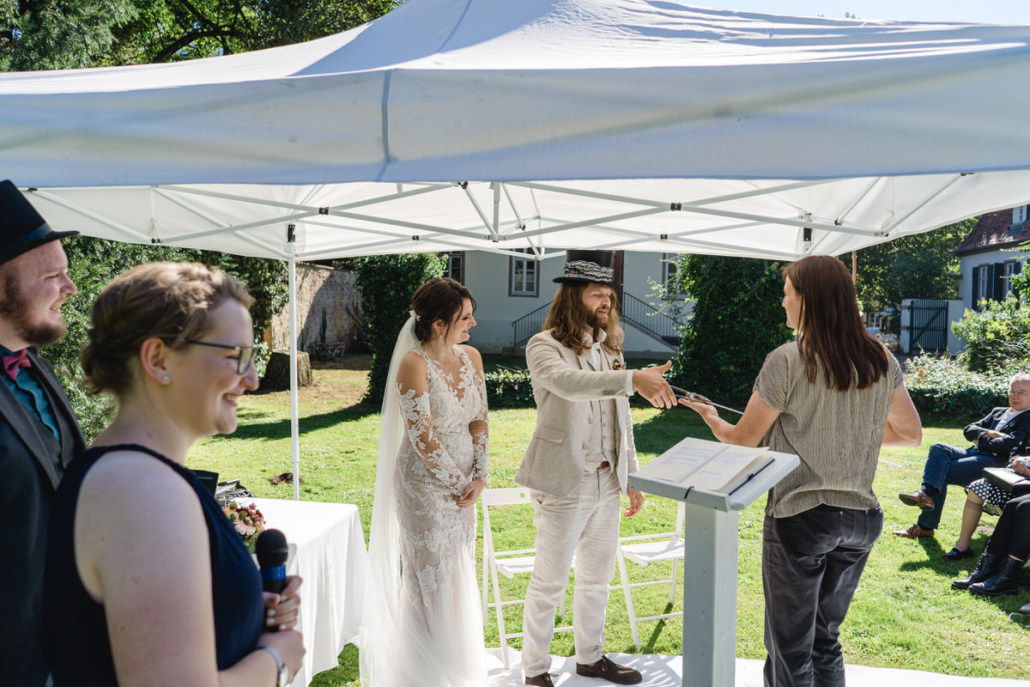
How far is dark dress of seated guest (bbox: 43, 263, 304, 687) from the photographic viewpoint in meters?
1.06

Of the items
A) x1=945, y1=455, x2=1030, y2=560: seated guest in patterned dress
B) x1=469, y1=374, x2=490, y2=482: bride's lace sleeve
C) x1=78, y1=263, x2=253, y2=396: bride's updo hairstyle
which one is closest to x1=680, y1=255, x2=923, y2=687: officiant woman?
x1=469, y1=374, x2=490, y2=482: bride's lace sleeve

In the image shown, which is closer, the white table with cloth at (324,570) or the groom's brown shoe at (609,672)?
the white table with cloth at (324,570)

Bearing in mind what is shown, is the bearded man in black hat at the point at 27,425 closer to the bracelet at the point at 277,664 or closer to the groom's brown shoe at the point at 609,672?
the bracelet at the point at 277,664

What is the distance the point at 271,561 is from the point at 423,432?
2.33m

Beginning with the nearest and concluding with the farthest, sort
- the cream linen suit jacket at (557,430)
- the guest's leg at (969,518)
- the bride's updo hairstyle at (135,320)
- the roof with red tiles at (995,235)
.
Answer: the bride's updo hairstyle at (135,320) → the cream linen suit jacket at (557,430) → the guest's leg at (969,518) → the roof with red tiles at (995,235)

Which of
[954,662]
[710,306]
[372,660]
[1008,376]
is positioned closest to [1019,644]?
[954,662]

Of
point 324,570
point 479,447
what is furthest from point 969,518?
point 324,570

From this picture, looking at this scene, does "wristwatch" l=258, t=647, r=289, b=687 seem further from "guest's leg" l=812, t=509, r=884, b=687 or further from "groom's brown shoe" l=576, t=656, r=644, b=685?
"groom's brown shoe" l=576, t=656, r=644, b=685

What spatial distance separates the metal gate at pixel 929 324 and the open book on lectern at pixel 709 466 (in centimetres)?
2908

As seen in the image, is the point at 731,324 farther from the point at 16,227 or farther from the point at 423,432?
the point at 16,227

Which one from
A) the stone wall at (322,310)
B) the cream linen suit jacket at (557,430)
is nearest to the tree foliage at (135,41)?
the cream linen suit jacket at (557,430)

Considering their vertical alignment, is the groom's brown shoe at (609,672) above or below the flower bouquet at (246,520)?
below

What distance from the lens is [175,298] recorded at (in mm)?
1242

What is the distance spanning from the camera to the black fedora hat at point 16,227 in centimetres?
184
